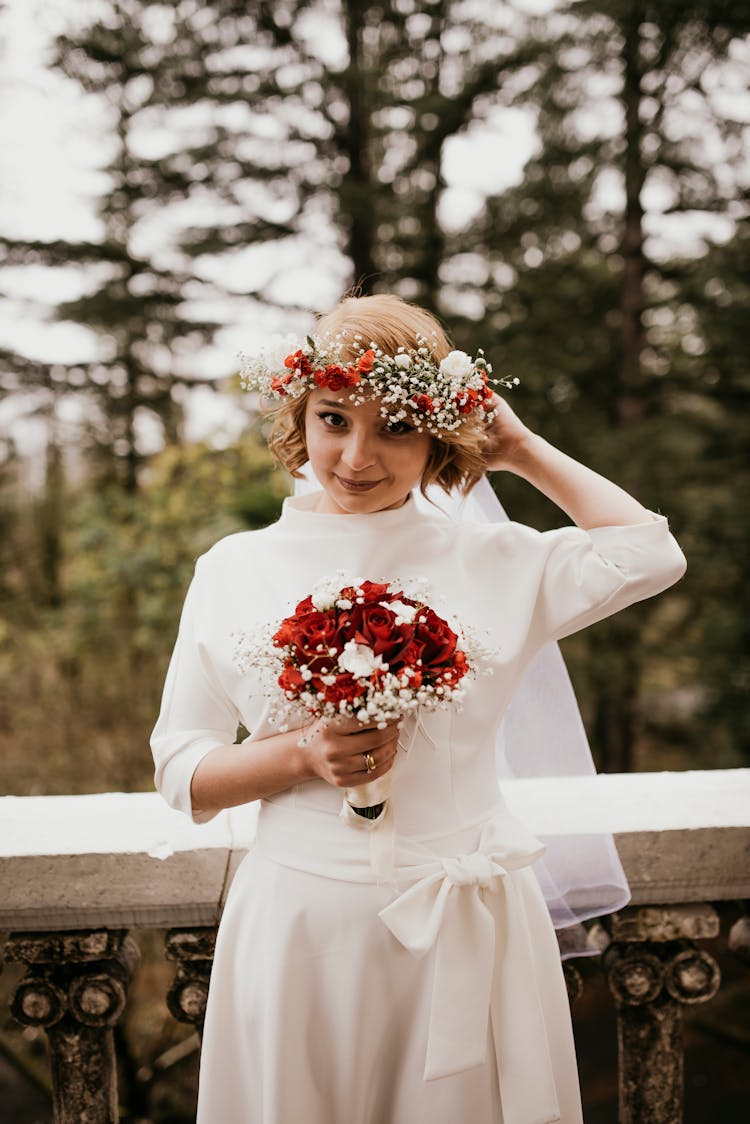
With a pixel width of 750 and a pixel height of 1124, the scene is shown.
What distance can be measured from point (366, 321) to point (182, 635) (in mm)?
755

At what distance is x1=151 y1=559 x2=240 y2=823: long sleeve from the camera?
63.6 inches

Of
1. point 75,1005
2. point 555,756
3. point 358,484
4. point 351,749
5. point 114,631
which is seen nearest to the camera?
point 351,749

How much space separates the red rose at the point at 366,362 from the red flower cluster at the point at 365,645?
446 millimetres

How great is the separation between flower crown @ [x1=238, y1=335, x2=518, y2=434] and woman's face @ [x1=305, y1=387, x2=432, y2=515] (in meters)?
0.03

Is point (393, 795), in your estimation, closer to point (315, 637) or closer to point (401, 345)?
point (315, 637)

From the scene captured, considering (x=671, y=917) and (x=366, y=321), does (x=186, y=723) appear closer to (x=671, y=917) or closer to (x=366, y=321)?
(x=366, y=321)

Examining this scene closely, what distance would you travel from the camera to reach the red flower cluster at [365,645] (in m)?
1.29

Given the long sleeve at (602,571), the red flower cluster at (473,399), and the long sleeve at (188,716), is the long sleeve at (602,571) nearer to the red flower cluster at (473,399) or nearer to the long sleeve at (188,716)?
the red flower cluster at (473,399)

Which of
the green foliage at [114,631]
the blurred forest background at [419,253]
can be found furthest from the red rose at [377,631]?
the blurred forest background at [419,253]

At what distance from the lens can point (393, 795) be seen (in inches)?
63.4

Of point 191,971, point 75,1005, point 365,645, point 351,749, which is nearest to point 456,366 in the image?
point 365,645

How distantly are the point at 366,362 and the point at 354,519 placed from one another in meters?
0.33

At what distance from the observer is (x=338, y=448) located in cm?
164

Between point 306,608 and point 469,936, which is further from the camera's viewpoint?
point 469,936
